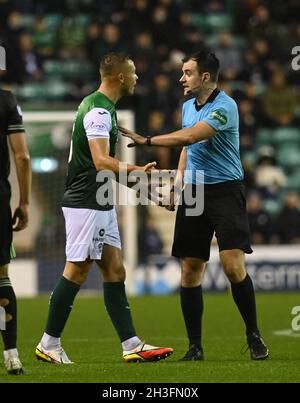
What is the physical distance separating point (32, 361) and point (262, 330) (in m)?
3.82

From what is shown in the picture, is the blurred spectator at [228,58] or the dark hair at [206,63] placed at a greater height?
the blurred spectator at [228,58]

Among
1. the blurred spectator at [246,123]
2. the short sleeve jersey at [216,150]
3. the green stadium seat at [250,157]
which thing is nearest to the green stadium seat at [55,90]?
the blurred spectator at [246,123]

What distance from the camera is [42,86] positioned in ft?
69.0

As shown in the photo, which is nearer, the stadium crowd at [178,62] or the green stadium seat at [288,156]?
the stadium crowd at [178,62]

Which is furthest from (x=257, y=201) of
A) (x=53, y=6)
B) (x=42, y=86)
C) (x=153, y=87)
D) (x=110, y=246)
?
(x=110, y=246)

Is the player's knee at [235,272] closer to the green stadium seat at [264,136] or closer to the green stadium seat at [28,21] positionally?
the green stadium seat at [264,136]

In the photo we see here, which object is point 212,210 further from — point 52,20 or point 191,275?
point 52,20

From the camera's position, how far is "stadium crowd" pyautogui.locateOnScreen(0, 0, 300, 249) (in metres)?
19.7

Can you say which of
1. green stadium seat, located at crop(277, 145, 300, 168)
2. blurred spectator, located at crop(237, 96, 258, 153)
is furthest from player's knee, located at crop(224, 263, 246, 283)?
green stadium seat, located at crop(277, 145, 300, 168)

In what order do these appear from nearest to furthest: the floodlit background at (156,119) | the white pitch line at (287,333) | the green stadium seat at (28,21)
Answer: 1. the white pitch line at (287,333)
2. the floodlit background at (156,119)
3. the green stadium seat at (28,21)

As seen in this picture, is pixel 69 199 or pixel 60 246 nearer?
pixel 69 199

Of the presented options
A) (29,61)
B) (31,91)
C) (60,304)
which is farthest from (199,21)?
(60,304)

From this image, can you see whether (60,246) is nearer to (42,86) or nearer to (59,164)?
(59,164)

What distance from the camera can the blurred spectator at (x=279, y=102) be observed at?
21172 mm
